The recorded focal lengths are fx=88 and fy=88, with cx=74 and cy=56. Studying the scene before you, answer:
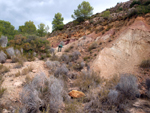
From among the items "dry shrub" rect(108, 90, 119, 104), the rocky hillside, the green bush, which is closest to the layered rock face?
the rocky hillside

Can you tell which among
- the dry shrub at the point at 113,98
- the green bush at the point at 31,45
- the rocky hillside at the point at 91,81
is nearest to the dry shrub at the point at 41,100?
the rocky hillside at the point at 91,81

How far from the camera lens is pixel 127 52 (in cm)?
693

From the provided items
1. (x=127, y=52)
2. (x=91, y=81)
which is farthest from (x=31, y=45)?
(x=127, y=52)

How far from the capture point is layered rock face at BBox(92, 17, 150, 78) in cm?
598

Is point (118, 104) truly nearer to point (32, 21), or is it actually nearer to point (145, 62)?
point (145, 62)

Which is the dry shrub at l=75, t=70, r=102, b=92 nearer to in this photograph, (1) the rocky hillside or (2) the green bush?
(1) the rocky hillside

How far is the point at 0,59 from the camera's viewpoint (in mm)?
6340

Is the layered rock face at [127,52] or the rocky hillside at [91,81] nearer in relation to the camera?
the rocky hillside at [91,81]

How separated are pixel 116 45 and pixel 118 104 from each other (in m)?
5.74

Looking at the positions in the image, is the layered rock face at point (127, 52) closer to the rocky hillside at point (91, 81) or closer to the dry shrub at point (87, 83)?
the rocky hillside at point (91, 81)

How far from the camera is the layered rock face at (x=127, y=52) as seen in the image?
235 inches

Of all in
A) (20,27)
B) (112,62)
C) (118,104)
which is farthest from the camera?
(20,27)

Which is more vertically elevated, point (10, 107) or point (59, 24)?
point (59, 24)

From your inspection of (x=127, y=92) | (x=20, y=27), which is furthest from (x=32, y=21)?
(x=127, y=92)
